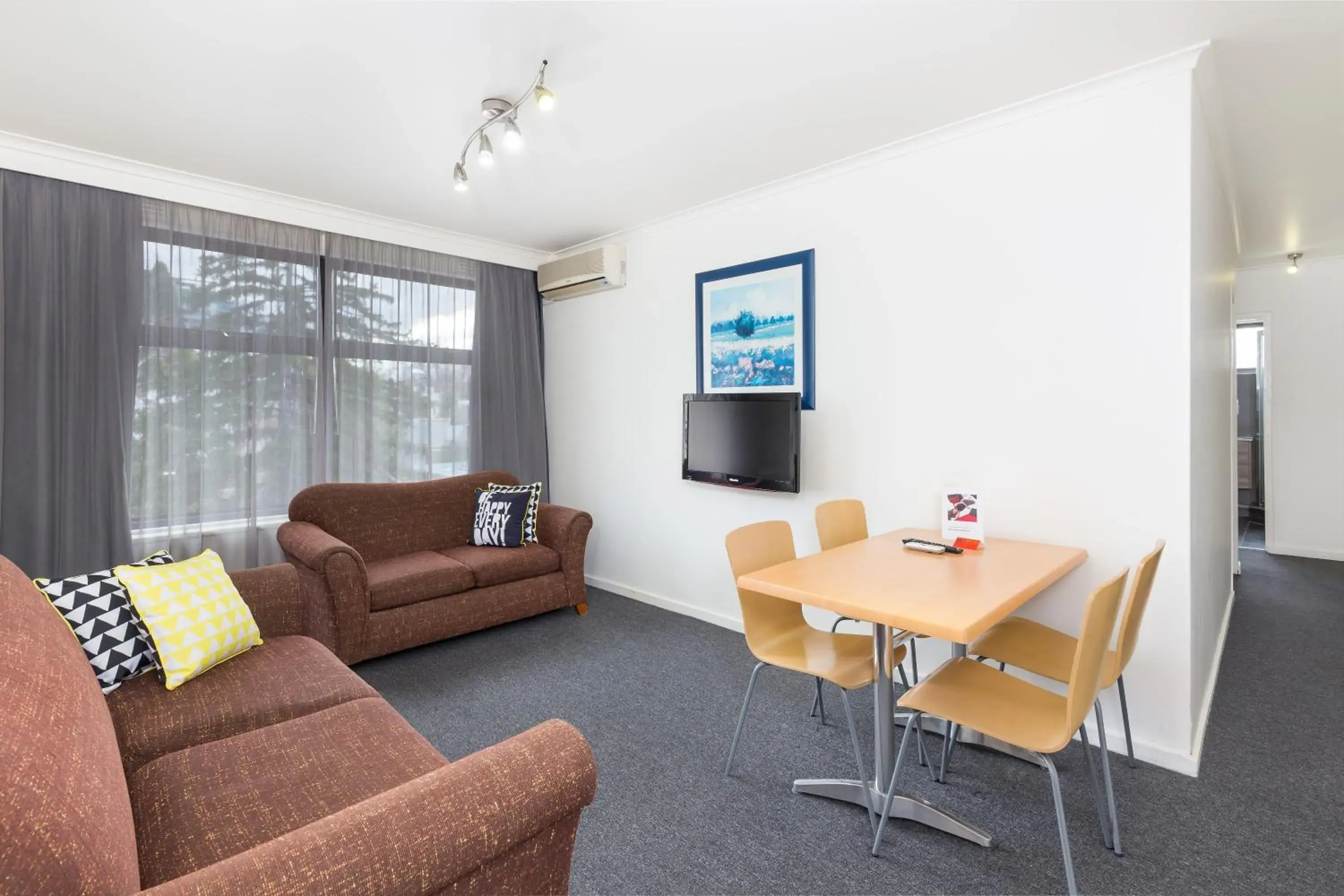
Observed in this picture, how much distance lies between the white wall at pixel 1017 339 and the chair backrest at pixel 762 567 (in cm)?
85

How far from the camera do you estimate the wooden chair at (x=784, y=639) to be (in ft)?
6.78

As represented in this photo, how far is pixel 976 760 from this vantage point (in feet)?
7.90

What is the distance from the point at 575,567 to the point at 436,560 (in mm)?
840

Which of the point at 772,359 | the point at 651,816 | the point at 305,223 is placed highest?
the point at 305,223

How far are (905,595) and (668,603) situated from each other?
257 cm

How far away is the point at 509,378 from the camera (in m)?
4.86

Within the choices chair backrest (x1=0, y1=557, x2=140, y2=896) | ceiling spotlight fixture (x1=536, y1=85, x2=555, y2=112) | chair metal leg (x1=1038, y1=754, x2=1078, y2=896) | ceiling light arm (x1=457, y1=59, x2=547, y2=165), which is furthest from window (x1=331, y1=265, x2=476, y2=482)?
chair metal leg (x1=1038, y1=754, x2=1078, y2=896)

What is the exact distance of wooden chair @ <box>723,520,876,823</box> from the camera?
2066 millimetres

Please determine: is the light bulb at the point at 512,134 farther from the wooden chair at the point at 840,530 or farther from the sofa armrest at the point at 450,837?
the sofa armrest at the point at 450,837

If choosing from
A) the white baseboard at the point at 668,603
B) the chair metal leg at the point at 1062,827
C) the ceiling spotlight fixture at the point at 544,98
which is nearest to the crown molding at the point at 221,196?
the ceiling spotlight fixture at the point at 544,98

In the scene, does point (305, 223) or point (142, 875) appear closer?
point (142, 875)

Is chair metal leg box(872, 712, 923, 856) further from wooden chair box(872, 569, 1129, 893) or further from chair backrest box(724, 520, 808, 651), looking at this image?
chair backrest box(724, 520, 808, 651)

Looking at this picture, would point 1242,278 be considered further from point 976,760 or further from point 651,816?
point 651,816

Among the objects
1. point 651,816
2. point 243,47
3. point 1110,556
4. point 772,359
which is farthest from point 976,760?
point 243,47
